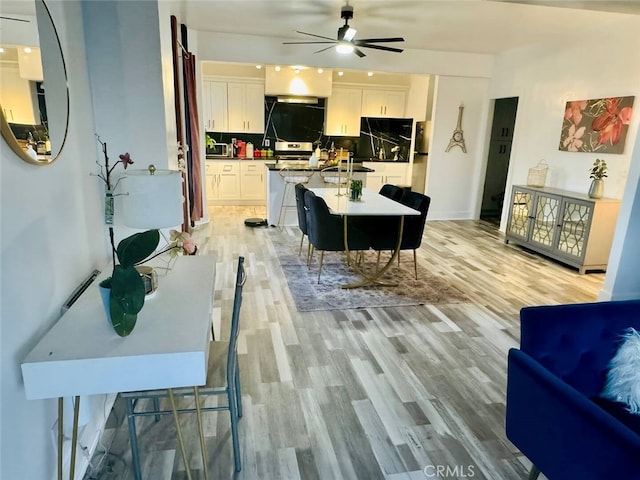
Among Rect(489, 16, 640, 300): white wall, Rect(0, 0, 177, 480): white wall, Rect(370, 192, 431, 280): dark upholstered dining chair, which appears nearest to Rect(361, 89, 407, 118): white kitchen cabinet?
Rect(489, 16, 640, 300): white wall

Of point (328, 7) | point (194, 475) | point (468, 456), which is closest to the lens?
point (194, 475)

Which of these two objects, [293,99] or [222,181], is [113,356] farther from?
[293,99]

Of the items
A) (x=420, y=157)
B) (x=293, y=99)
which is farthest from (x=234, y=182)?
(x=420, y=157)

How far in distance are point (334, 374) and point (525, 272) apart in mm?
2959

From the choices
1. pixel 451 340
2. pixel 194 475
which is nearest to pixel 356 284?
pixel 451 340

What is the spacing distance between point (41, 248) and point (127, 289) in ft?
1.31

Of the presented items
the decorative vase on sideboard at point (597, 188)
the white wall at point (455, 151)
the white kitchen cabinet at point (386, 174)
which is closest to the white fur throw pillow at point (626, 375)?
the decorative vase on sideboard at point (597, 188)

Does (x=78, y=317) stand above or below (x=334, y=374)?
above

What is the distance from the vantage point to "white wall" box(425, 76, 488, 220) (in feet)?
21.0

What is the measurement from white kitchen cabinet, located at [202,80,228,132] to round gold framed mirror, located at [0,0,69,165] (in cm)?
601

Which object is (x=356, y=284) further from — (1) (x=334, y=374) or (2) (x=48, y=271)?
(2) (x=48, y=271)

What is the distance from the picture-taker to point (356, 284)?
3.78 m

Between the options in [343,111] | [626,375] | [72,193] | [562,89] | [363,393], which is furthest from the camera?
[343,111]

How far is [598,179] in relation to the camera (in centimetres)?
428
